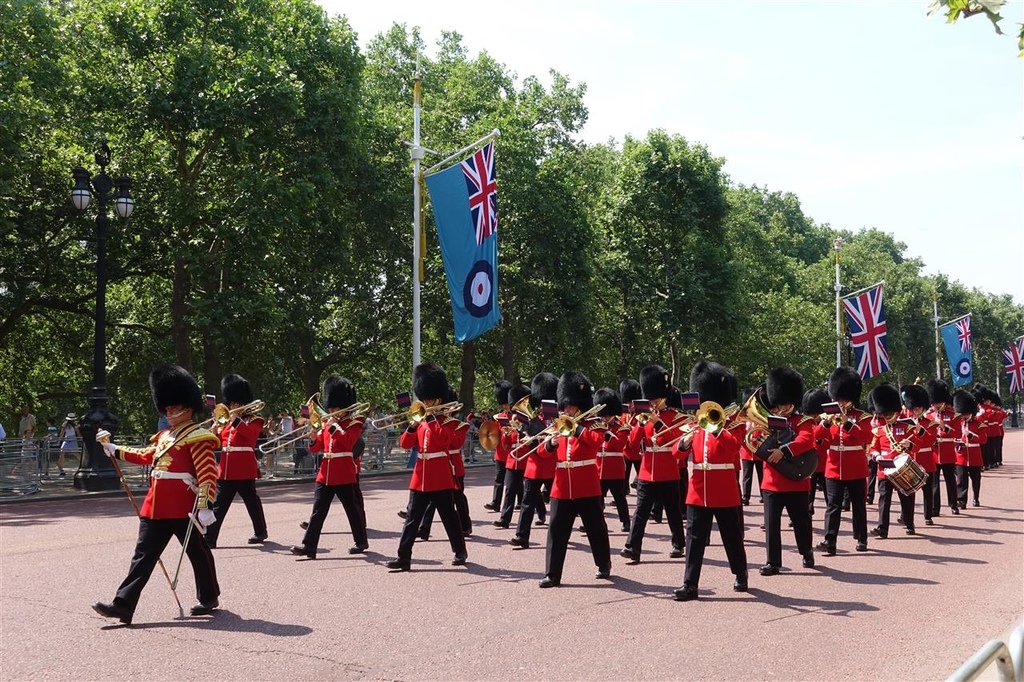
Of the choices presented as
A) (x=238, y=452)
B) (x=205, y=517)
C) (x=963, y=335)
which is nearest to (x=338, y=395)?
(x=238, y=452)

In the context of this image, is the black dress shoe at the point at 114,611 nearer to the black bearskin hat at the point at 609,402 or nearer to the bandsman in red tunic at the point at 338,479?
the bandsman in red tunic at the point at 338,479

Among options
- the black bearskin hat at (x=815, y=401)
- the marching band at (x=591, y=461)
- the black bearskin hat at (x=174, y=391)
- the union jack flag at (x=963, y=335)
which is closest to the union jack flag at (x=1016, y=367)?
the union jack flag at (x=963, y=335)

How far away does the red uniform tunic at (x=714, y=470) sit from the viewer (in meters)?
7.96

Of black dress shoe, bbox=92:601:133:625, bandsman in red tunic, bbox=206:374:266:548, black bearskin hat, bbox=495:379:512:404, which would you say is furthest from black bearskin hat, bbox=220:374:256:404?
black bearskin hat, bbox=495:379:512:404

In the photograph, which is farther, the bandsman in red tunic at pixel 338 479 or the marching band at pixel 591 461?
the bandsman in red tunic at pixel 338 479

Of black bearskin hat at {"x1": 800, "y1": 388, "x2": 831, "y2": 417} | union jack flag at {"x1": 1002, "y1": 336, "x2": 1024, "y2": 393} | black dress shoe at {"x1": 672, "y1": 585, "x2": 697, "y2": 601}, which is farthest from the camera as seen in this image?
union jack flag at {"x1": 1002, "y1": 336, "x2": 1024, "y2": 393}

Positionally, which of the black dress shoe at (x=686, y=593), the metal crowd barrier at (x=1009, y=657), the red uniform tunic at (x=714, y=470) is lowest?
the black dress shoe at (x=686, y=593)

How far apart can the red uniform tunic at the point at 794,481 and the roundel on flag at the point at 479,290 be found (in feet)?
30.3

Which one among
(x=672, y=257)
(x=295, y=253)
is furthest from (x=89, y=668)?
(x=672, y=257)

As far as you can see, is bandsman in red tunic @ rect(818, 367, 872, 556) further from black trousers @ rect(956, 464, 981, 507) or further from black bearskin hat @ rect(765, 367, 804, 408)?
black trousers @ rect(956, 464, 981, 507)

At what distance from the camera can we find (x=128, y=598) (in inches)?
273

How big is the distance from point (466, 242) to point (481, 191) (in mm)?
976

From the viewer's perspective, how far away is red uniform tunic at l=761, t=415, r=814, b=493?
900 centimetres

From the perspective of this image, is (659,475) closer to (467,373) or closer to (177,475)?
(177,475)
